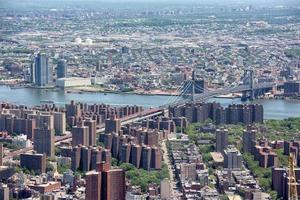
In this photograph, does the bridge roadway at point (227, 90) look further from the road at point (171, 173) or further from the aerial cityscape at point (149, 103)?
the road at point (171, 173)

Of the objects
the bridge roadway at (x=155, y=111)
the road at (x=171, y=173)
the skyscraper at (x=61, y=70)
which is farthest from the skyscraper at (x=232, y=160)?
the skyscraper at (x=61, y=70)

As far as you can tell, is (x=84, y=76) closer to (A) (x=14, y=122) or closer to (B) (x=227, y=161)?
(A) (x=14, y=122)

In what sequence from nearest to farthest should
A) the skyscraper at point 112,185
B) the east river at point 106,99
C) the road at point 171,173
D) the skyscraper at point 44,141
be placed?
the skyscraper at point 112,185, the road at point 171,173, the skyscraper at point 44,141, the east river at point 106,99

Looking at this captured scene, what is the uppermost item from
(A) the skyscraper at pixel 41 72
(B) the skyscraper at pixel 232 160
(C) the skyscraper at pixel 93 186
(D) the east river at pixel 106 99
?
(C) the skyscraper at pixel 93 186

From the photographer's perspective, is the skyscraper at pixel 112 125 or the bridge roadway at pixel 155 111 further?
the skyscraper at pixel 112 125

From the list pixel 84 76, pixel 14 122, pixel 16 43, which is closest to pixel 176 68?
pixel 84 76

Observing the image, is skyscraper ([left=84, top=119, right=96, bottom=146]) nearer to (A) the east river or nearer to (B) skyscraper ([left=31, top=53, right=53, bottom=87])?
(A) the east river

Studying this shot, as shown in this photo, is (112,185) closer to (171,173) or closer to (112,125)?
(171,173)

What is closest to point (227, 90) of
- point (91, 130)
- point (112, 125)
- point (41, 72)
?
point (41, 72)
